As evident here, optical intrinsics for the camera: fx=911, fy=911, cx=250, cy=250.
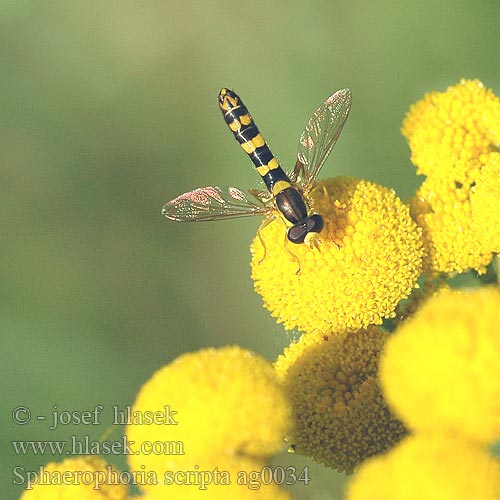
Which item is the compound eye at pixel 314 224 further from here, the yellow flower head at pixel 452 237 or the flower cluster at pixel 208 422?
the flower cluster at pixel 208 422

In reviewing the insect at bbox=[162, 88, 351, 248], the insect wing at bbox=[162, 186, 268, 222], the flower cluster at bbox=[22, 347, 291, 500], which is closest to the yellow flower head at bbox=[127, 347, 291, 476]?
the flower cluster at bbox=[22, 347, 291, 500]

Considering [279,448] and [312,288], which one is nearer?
[279,448]

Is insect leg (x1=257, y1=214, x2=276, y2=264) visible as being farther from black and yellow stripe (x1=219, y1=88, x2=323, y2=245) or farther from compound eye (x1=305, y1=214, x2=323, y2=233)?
compound eye (x1=305, y1=214, x2=323, y2=233)

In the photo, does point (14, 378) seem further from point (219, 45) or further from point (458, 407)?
point (458, 407)

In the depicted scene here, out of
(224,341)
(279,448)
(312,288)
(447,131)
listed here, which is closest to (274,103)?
(224,341)

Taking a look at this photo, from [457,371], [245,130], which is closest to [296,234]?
[245,130]

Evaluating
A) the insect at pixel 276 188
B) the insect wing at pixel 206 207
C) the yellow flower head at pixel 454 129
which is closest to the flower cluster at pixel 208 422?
the insect at pixel 276 188

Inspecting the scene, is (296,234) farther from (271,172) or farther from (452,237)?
(271,172)
